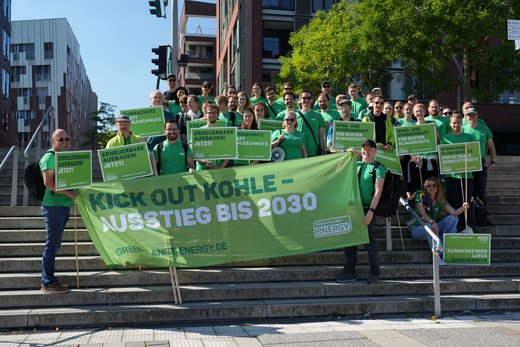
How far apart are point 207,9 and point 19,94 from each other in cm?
3290

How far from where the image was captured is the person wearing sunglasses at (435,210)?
866cm

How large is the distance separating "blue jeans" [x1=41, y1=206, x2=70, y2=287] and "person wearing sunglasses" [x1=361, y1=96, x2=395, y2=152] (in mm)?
5213

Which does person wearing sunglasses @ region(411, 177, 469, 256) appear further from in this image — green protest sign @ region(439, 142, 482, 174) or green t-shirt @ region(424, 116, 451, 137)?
green t-shirt @ region(424, 116, 451, 137)

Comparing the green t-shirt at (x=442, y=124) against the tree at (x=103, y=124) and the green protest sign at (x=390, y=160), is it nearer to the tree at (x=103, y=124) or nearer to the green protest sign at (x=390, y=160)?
the green protest sign at (x=390, y=160)

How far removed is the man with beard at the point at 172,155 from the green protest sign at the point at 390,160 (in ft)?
10.1

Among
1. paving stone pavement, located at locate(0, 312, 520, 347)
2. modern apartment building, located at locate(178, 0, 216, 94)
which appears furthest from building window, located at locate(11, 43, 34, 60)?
paving stone pavement, located at locate(0, 312, 520, 347)

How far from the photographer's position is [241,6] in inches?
1608

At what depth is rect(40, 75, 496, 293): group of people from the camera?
7.34m

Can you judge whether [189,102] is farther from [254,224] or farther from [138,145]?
[254,224]

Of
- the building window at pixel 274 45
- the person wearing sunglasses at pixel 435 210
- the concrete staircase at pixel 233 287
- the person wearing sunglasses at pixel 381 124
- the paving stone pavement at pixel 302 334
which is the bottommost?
the paving stone pavement at pixel 302 334

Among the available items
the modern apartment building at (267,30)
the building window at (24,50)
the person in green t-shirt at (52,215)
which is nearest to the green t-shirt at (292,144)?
the person in green t-shirt at (52,215)

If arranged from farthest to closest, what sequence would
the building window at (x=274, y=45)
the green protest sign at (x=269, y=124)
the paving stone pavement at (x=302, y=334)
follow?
the building window at (x=274, y=45) → the green protest sign at (x=269, y=124) → the paving stone pavement at (x=302, y=334)

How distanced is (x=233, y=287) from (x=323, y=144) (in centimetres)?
340

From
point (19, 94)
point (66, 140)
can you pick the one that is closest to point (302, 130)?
point (66, 140)
